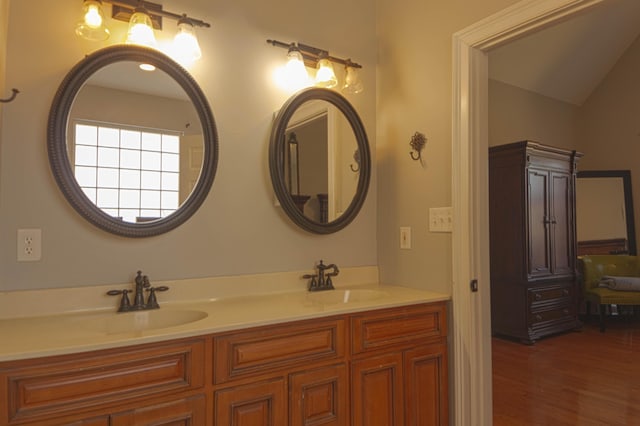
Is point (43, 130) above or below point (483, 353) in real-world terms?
above

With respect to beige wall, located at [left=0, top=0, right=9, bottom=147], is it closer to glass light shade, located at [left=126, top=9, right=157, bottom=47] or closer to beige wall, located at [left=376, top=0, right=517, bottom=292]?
glass light shade, located at [left=126, top=9, right=157, bottom=47]

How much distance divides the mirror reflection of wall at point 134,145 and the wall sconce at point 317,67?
0.59 metres

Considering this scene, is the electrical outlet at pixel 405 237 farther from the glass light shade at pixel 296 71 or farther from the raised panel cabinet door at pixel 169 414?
the raised panel cabinet door at pixel 169 414

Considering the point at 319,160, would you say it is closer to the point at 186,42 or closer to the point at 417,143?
the point at 417,143

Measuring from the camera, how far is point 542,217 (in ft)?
13.3

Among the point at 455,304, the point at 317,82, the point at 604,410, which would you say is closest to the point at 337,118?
the point at 317,82

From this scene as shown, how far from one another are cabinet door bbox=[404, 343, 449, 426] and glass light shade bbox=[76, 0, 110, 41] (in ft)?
6.19

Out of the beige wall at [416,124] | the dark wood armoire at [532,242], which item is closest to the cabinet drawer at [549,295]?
the dark wood armoire at [532,242]

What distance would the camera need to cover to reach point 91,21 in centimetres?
157

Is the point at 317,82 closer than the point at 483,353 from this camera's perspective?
No

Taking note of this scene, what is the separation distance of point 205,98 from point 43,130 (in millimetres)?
662

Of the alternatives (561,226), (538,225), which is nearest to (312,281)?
(538,225)

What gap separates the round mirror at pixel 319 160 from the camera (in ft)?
6.78

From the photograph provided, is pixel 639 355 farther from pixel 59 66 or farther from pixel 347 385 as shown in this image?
pixel 59 66
